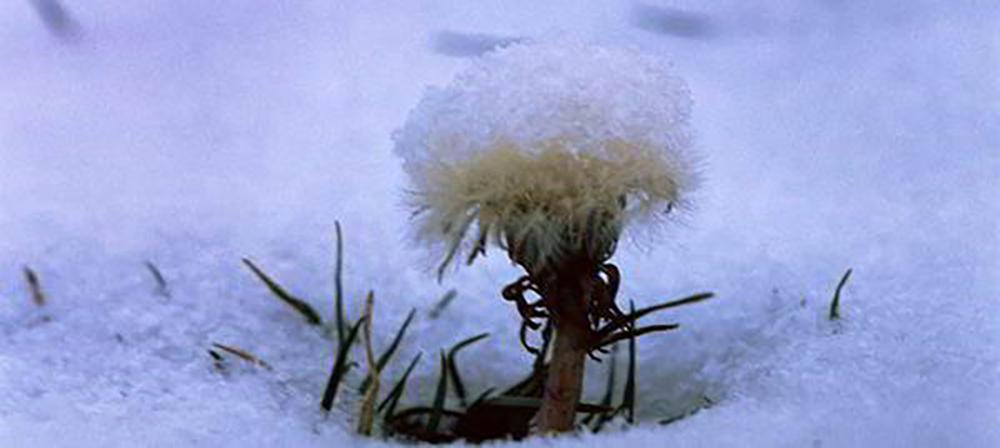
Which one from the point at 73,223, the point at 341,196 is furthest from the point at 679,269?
the point at 73,223

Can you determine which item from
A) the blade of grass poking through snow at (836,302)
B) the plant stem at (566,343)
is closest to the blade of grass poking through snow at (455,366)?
the plant stem at (566,343)

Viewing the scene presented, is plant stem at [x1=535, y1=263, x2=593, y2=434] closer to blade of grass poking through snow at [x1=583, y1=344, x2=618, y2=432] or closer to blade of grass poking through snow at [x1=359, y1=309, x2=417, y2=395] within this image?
blade of grass poking through snow at [x1=583, y1=344, x2=618, y2=432]

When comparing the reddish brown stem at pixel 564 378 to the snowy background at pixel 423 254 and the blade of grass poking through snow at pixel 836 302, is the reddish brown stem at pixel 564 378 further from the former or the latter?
the blade of grass poking through snow at pixel 836 302

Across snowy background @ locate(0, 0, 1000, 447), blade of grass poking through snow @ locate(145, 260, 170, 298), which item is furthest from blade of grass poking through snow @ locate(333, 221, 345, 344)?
blade of grass poking through snow @ locate(145, 260, 170, 298)

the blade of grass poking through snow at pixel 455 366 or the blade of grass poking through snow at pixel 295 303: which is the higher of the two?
the blade of grass poking through snow at pixel 295 303

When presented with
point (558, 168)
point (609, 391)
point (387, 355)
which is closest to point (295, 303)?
point (387, 355)

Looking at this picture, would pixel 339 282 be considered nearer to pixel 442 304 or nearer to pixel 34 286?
pixel 442 304

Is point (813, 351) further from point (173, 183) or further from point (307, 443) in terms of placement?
point (173, 183)
